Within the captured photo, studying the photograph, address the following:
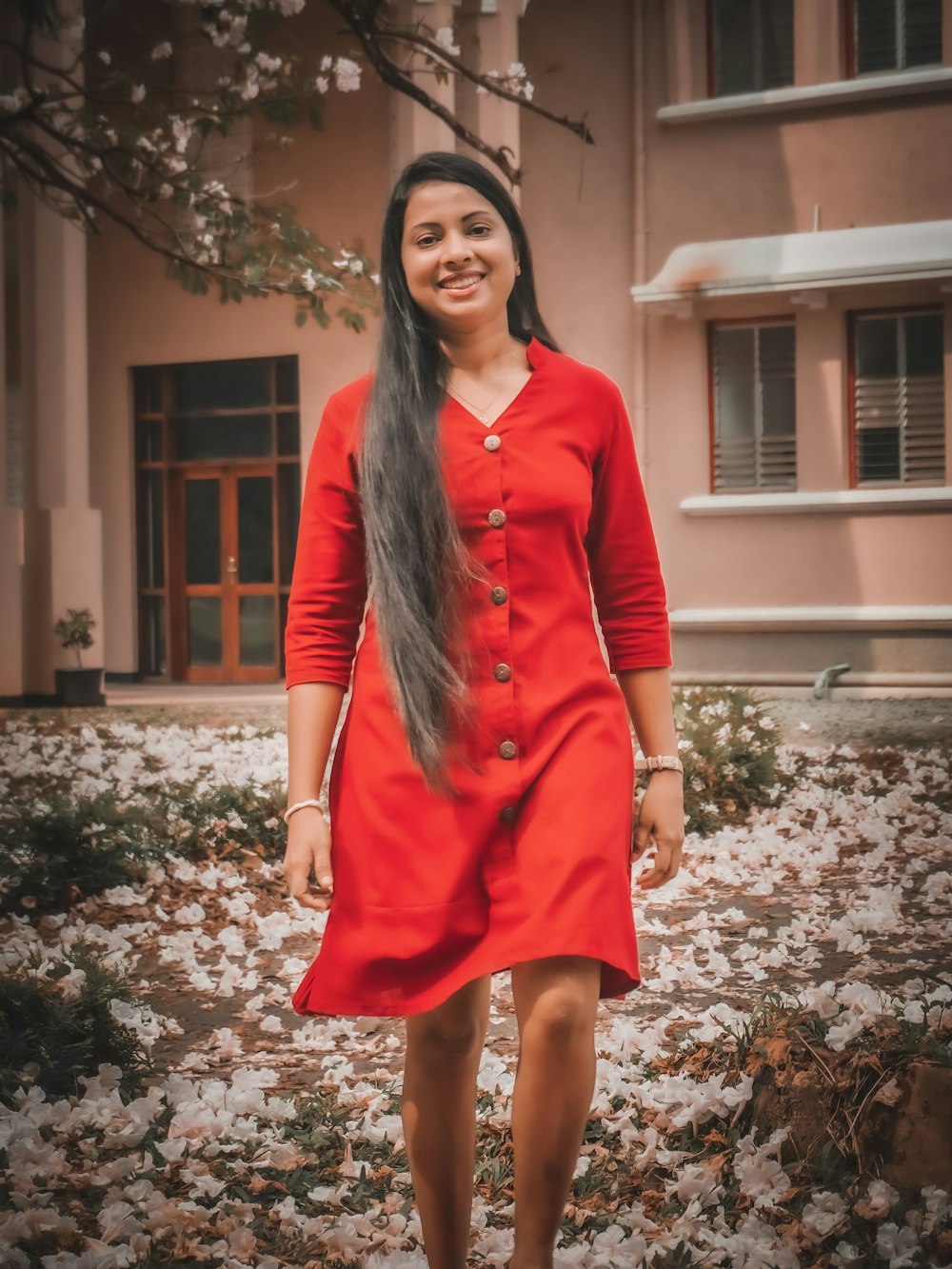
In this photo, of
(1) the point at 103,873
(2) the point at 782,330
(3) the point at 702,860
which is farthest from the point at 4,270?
(3) the point at 702,860

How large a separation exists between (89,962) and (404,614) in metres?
1.67

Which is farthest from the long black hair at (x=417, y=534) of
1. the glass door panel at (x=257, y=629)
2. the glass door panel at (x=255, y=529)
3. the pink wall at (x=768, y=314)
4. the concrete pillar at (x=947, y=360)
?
the glass door panel at (x=255, y=529)

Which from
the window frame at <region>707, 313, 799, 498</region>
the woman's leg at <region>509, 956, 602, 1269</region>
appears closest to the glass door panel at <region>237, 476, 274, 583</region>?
the window frame at <region>707, 313, 799, 498</region>

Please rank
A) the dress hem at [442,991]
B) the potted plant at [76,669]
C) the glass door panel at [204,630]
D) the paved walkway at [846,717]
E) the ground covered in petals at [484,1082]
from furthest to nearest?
the glass door panel at [204,630]
the potted plant at [76,669]
the paved walkway at [846,717]
the ground covered in petals at [484,1082]
the dress hem at [442,991]

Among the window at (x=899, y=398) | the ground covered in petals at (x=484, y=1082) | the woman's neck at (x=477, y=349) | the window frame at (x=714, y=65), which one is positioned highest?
the window frame at (x=714, y=65)

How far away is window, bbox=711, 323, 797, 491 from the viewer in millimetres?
7352

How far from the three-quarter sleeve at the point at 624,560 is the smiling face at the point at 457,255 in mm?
230

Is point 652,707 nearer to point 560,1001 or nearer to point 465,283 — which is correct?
point 560,1001

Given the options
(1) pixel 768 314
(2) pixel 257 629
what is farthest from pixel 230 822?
(2) pixel 257 629

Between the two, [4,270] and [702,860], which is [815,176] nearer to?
[702,860]

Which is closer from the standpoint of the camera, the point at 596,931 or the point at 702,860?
the point at 596,931

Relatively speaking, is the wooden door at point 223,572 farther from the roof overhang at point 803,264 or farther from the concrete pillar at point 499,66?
the roof overhang at point 803,264

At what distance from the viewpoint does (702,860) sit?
15.7ft

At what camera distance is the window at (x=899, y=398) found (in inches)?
252
